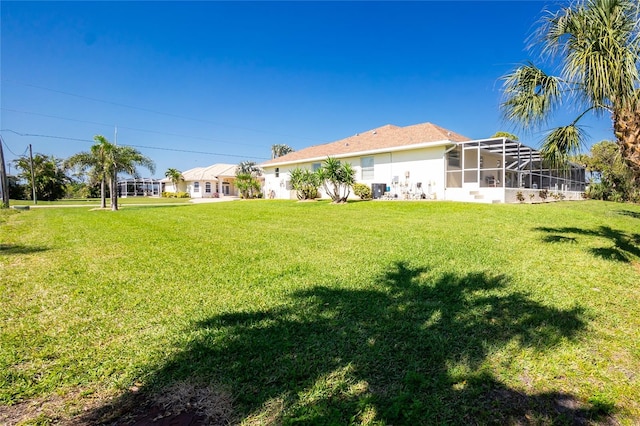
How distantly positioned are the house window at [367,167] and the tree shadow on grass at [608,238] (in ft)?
57.2

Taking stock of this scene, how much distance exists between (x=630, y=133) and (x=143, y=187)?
73.8 metres

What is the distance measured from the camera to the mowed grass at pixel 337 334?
2418 millimetres

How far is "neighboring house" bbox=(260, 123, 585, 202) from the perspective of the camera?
2134cm

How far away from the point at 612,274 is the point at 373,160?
70.7ft

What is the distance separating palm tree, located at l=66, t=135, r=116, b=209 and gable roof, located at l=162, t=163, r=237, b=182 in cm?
2687

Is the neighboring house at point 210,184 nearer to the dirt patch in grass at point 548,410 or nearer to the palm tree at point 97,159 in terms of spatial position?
the palm tree at point 97,159

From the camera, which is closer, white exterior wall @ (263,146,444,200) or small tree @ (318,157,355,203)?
small tree @ (318,157,355,203)

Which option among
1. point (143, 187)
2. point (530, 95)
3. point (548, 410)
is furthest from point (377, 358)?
point (143, 187)

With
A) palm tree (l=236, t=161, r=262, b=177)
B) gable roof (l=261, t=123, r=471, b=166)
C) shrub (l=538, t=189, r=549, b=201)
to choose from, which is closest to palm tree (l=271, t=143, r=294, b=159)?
palm tree (l=236, t=161, r=262, b=177)

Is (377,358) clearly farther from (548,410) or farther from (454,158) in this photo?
(454,158)

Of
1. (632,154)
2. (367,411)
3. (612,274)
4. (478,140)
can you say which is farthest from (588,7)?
(478,140)

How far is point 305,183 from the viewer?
27094 millimetres

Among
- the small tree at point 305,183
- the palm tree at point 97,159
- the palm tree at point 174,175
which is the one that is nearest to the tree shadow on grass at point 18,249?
the palm tree at point 97,159

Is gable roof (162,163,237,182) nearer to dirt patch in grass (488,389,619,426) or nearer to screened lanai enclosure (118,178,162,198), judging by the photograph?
screened lanai enclosure (118,178,162,198)
